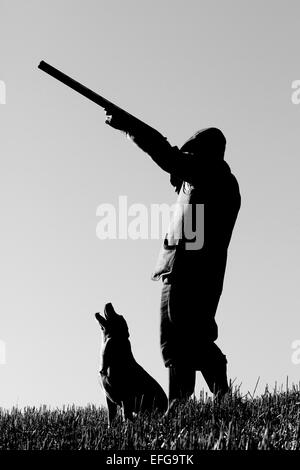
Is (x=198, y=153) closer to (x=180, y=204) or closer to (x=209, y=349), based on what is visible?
(x=180, y=204)

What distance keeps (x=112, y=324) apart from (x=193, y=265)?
1.01 m

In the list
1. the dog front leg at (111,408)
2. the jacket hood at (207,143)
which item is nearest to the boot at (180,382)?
the dog front leg at (111,408)

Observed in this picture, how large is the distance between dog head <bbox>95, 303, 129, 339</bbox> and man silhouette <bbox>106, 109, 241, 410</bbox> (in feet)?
1.43

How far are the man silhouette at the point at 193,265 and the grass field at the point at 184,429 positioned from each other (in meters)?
0.44

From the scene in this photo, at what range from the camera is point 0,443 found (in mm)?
6285

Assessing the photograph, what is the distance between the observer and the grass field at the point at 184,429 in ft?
18.9

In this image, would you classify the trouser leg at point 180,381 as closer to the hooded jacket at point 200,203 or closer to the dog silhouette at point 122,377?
the dog silhouette at point 122,377

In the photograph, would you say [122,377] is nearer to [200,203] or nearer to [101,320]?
[101,320]

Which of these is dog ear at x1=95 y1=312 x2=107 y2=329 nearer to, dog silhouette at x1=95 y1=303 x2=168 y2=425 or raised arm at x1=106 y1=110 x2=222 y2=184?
dog silhouette at x1=95 y1=303 x2=168 y2=425

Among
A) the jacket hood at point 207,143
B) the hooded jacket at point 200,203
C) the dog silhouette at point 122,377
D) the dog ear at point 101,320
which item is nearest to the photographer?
the dog silhouette at point 122,377

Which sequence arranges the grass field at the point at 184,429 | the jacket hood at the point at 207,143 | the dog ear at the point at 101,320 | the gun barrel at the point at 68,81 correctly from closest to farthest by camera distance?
1. the grass field at the point at 184,429
2. the dog ear at the point at 101,320
3. the jacket hood at the point at 207,143
4. the gun barrel at the point at 68,81

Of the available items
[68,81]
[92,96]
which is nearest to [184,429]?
[92,96]

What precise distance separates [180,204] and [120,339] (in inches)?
59.6
